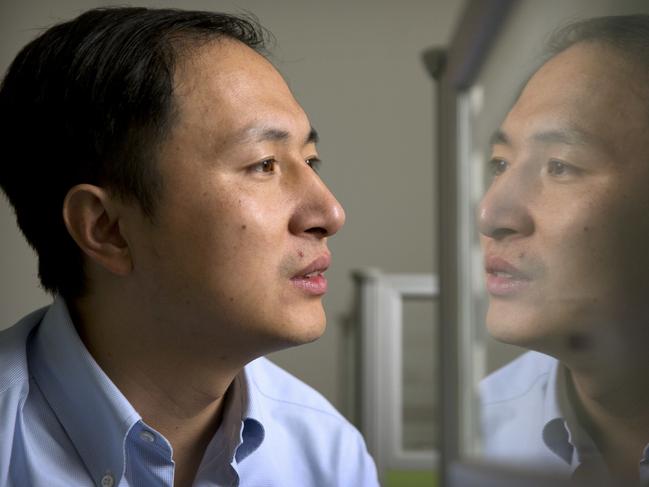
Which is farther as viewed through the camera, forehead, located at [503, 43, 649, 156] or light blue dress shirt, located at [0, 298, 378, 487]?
light blue dress shirt, located at [0, 298, 378, 487]

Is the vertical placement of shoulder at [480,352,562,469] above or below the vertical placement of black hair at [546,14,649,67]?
below

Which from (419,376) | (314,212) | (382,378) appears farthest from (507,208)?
(419,376)

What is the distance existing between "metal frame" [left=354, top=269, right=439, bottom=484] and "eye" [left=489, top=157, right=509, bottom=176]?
126 centimetres

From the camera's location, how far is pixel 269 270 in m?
0.81

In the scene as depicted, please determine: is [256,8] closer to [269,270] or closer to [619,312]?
[269,270]

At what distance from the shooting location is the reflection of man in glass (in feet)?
1.52

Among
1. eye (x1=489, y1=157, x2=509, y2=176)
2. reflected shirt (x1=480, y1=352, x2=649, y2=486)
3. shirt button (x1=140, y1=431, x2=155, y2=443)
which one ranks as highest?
eye (x1=489, y1=157, x2=509, y2=176)

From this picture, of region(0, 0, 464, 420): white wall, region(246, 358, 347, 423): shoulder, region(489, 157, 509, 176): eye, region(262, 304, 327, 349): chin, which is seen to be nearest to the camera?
region(489, 157, 509, 176): eye

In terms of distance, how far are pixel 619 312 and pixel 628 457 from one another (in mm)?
98

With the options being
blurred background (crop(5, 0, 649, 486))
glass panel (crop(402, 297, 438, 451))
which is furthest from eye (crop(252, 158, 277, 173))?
blurred background (crop(5, 0, 649, 486))

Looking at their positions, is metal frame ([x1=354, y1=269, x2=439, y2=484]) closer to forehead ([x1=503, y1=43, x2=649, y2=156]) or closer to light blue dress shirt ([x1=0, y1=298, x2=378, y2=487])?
light blue dress shirt ([x1=0, y1=298, x2=378, y2=487])

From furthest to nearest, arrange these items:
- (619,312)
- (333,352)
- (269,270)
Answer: (333,352)
(269,270)
(619,312)

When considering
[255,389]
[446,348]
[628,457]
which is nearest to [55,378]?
[255,389]

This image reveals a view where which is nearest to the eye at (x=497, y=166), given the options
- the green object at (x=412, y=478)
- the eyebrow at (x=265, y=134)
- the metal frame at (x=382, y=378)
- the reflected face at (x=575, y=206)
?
the reflected face at (x=575, y=206)
